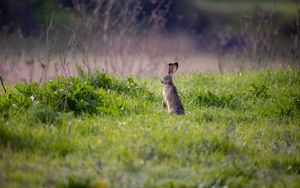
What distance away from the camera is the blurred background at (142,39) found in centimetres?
1059

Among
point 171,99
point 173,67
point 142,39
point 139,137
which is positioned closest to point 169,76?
point 173,67

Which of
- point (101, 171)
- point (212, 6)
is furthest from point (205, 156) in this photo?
point (212, 6)

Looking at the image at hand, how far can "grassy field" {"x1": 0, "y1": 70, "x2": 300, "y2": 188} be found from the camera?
17.6ft

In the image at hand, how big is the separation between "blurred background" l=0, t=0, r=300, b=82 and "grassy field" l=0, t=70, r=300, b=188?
114 centimetres

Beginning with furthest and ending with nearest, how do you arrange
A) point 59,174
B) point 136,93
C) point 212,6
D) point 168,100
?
point 212,6, point 136,93, point 168,100, point 59,174

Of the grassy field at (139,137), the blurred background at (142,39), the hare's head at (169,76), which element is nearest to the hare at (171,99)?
the hare's head at (169,76)

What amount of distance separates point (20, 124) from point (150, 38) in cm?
648

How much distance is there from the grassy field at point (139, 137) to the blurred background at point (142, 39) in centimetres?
114

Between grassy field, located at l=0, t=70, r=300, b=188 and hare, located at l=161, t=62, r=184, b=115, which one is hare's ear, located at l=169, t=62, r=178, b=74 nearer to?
hare, located at l=161, t=62, r=184, b=115

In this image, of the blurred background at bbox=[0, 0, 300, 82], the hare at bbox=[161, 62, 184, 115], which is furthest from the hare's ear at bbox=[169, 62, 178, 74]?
the blurred background at bbox=[0, 0, 300, 82]

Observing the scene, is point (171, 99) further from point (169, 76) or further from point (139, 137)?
point (139, 137)

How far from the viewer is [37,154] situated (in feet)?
18.8

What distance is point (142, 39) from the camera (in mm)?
12984

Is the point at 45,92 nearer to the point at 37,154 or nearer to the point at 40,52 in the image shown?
the point at 37,154
